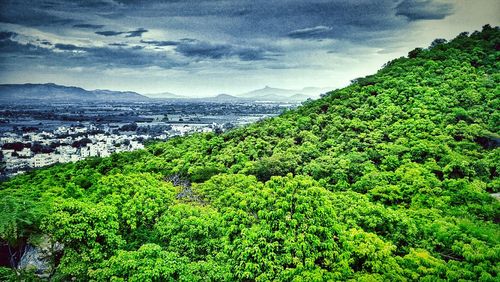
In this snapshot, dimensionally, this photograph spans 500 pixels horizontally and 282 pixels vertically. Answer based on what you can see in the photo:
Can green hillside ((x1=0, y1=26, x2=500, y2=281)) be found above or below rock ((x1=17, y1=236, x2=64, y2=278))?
above

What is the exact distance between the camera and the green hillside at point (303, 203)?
1433 centimetres

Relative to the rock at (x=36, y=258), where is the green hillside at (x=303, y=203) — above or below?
above

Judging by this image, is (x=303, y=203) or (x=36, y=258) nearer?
(x=303, y=203)

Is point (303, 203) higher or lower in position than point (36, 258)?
higher

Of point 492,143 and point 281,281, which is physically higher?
point 492,143

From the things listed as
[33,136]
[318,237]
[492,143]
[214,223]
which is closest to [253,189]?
[214,223]

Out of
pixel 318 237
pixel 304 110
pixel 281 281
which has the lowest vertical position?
pixel 281 281

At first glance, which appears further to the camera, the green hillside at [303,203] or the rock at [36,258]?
the rock at [36,258]

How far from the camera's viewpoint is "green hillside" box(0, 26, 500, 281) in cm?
1433

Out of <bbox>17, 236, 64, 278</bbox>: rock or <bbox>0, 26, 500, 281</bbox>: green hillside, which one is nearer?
<bbox>0, 26, 500, 281</bbox>: green hillside

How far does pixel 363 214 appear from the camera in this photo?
742 inches

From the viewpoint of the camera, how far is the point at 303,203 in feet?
54.2

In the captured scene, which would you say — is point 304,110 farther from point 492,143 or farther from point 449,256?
point 449,256

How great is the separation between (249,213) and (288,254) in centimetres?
377
